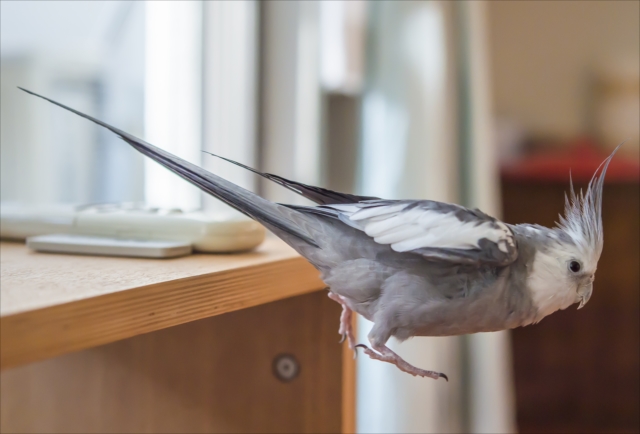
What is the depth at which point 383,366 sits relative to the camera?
39.6 inches

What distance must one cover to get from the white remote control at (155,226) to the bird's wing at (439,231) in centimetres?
26

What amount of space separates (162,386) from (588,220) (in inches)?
23.1

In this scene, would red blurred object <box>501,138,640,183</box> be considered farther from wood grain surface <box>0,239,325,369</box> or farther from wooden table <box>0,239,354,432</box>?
wood grain surface <box>0,239,325,369</box>

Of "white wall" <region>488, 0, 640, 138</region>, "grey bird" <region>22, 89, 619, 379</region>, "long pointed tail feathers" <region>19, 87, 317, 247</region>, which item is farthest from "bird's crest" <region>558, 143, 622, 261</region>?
"white wall" <region>488, 0, 640, 138</region>

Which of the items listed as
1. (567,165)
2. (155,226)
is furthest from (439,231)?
(567,165)

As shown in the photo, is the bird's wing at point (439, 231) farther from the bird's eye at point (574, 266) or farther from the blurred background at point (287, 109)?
the blurred background at point (287, 109)

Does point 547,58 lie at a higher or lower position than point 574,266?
higher

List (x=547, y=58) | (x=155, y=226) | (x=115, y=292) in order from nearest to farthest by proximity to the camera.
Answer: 1. (x=115, y=292)
2. (x=155, y=226)
3. (x=547, y=58)

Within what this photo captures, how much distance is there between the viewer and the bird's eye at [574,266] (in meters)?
0.42

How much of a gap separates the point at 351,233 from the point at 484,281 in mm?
106

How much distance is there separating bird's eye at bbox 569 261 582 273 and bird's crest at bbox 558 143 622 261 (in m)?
0.01

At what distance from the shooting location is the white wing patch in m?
0.39

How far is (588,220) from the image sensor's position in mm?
427

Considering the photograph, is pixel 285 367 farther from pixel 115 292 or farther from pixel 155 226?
pixel 115 292
